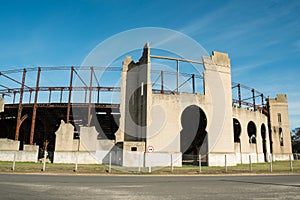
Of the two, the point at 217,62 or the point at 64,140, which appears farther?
the point at 217,62

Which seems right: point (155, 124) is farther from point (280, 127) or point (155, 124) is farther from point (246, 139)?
point (280, 127)

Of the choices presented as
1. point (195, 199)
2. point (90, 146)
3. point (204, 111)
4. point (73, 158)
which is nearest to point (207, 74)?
point (204, 111)

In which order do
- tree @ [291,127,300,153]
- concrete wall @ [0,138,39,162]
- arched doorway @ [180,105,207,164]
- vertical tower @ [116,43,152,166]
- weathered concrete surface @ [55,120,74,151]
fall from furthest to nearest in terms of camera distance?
tree @ [291,127,300,153], arched doorway @ [180,105,207,164], weathered concrete surface @ [55,120,74,151], concrete wall @ [0,138,39,162], vertical tower @ [116,43,152,166]

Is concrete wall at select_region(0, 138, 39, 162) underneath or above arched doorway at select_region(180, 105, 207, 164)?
underneath

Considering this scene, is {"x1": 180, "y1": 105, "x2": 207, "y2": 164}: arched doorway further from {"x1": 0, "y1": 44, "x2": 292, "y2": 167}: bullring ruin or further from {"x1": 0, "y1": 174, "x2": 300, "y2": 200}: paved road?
{"x1": 0, "y1": 174, "x2": 300, "y2": 200}: paved road

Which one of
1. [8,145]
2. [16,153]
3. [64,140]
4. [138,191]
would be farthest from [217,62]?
[8,145]

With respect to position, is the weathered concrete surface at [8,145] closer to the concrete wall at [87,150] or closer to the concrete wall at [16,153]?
the concrete wall at [16,153]

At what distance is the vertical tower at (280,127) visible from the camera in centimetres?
4466

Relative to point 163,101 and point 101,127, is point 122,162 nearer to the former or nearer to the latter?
point 163,101

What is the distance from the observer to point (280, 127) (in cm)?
4672

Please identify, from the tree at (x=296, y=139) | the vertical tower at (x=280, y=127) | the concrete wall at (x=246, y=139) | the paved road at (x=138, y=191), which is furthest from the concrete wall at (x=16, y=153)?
the tree at (x=296, y=139)

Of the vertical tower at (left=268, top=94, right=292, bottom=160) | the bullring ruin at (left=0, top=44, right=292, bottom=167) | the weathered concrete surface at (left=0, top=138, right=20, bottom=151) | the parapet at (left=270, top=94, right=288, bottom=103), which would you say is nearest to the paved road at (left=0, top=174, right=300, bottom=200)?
the bullring ruin at (left=0, top=44, right=292, bottom=167)

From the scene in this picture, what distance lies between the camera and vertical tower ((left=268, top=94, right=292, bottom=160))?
44.7 meters

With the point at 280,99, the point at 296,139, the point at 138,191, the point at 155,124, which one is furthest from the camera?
the point at 296,139
